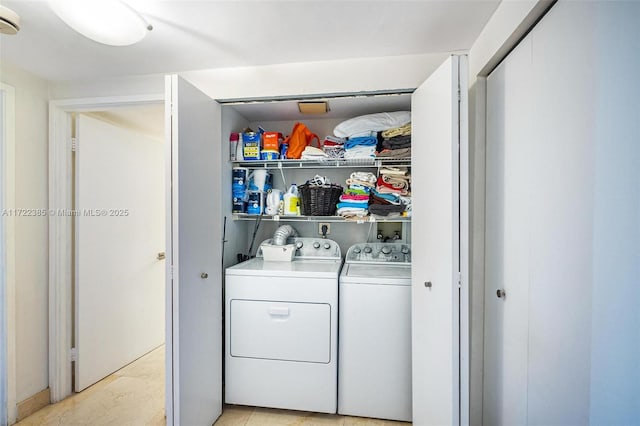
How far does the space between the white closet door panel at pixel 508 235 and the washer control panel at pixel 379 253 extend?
31.9 inches

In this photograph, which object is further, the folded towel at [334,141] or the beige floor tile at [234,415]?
the folded towel at [334,141]

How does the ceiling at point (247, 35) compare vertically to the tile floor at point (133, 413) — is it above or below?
above

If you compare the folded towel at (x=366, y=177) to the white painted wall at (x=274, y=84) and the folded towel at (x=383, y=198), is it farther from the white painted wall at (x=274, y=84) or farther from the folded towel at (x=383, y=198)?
the white painted wall at (x=274, y=84)

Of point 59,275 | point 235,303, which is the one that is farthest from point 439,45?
point 59,275

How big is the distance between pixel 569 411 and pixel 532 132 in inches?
37.9

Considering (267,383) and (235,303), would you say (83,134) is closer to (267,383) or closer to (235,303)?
(235,303)

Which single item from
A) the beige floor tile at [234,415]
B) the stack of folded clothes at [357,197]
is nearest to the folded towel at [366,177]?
the stack of folded clothes at [357,197]

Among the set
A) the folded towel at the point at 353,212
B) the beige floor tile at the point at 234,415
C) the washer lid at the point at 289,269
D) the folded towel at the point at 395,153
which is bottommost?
the beige floor tile at the point at 234,415

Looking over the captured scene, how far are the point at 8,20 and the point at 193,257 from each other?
1.29 metres

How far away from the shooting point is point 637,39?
2.28 ft

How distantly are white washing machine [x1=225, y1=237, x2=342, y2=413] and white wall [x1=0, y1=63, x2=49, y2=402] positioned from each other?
52.0 inches

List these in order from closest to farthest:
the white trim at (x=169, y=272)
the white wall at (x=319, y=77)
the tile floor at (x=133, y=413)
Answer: the white trim at (x=169, y=272), the white wall at (x=319, y=77), the tile floor at (x=133, y=413)

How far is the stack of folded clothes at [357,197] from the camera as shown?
2.12m

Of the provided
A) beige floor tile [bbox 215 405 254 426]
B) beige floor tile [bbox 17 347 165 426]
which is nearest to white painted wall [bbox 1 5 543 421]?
beige floor tile [bbox 17 347 165 426]
